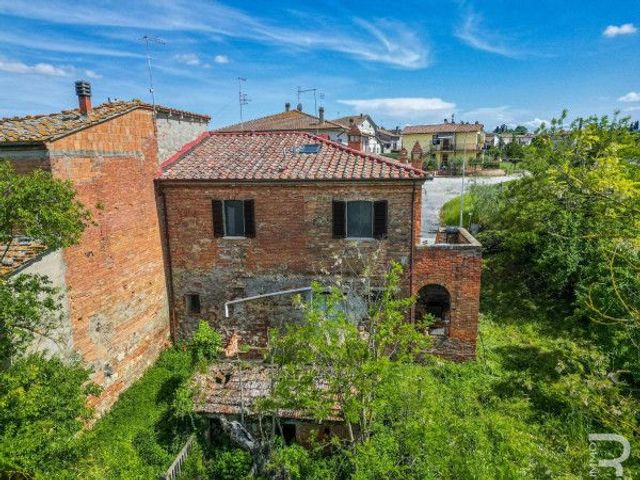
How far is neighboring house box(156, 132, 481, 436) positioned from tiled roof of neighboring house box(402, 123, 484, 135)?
2104 inches

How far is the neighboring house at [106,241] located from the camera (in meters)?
9.74

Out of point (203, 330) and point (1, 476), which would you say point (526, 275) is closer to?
point (203, 330)

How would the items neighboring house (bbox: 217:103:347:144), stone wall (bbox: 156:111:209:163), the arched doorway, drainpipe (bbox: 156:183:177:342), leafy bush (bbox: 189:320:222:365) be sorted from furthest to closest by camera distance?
neighboring house (bbox: 217:103:347:144) → the arched doorway → stone wall (bbox: 156:111:209:163) → drainpipe (bbox: 156:183:177:342) → leafy bush (bbox: 189:320:222:365)

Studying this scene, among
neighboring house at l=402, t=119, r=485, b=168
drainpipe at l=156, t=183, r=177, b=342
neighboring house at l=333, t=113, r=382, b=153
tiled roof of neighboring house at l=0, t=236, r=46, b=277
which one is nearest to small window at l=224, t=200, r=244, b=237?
drainpipe at l=156, t=183, r=177, b=342

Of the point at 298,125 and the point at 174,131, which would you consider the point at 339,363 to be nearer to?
the point at 174,131

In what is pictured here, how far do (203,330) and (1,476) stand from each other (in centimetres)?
A: 680

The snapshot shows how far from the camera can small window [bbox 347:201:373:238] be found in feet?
43.0

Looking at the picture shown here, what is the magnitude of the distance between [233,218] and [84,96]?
17.7 ft

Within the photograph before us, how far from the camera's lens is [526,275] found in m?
19.2

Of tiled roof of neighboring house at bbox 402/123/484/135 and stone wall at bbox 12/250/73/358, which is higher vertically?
tiled roof of neighboring house at bbox 402/123/484/135

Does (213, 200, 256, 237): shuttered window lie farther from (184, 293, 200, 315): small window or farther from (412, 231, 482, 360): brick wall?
(412, 231, 482, 360): brick wall

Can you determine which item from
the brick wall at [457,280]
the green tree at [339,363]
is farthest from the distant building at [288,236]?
the green tree at [339,363]

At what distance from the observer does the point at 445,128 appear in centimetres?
6644

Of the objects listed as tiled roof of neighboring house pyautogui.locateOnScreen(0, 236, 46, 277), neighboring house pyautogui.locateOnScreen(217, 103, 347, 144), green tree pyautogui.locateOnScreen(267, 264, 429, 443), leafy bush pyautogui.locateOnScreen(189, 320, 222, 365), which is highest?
neighboring house pyautogui.locateOnScreen(217, 103, 347, 144)
